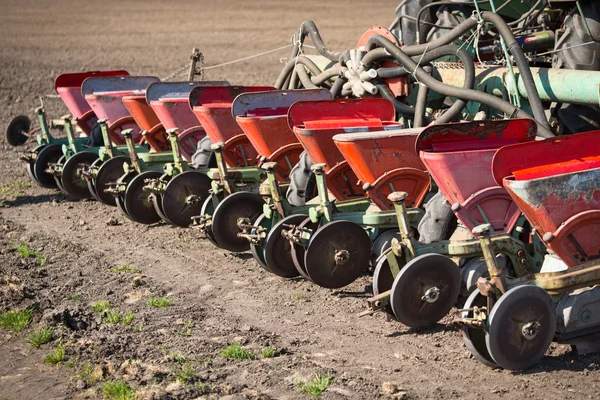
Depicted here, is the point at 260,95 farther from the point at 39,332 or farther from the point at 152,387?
the point at 152,387

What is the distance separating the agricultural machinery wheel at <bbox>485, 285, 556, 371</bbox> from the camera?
4230mm

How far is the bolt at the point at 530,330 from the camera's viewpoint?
14.0ft

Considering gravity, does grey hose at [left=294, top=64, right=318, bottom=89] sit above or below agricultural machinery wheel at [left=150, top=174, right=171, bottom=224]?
above

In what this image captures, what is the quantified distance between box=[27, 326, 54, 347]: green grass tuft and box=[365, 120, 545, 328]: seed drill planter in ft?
5.75

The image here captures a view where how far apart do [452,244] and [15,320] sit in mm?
2565

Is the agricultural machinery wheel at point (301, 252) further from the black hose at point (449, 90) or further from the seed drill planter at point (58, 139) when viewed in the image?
the seed drill planter at point (58, 139)

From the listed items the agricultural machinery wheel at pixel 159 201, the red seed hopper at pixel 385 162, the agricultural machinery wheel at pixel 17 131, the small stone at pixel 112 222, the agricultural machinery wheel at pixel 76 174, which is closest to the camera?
the red seed hopper at pixel 385 162

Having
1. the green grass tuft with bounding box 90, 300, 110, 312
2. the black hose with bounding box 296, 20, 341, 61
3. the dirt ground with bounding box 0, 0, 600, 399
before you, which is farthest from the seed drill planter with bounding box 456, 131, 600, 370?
the black hose with bounding box 296, 20, 341, 61

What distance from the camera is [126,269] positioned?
6.76m

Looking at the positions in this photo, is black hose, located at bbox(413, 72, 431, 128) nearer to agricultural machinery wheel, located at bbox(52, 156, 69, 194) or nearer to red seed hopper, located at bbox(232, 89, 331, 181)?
red seed hopper, located at bbox(232, 89, 331, 181)

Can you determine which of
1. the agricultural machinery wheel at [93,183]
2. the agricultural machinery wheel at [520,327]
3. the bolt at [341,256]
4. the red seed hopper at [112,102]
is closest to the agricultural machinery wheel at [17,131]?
the red seed hopper at [112,102]

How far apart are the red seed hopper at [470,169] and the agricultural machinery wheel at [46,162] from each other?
5.61 m

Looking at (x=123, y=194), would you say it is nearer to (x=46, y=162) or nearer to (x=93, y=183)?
(x=93, y=183)

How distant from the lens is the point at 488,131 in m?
5.14
